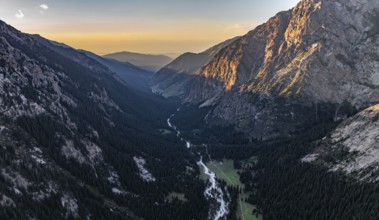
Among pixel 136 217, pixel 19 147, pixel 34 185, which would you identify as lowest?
pixel 136 217

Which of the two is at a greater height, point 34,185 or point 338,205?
point 34,185

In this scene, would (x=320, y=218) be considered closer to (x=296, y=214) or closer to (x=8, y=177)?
(x=296, y=214)

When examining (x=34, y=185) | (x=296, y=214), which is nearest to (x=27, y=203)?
(x=34, y=185)

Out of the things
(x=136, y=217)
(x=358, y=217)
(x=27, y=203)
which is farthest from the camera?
(x=136, y=217)

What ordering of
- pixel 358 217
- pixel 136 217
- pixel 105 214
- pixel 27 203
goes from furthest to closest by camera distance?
pixel 136 217, pixel 105 214, pixel 358 217, pixel 27 203

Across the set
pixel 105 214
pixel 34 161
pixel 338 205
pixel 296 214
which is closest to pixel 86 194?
pixel 105 214

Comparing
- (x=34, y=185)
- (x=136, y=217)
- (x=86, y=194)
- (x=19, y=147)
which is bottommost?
(x=136, y=217)

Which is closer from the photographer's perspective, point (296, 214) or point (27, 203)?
point (27, 203)

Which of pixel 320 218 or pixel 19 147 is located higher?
pixel 19 147

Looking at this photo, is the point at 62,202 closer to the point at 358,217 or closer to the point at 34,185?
the point at 34,185
